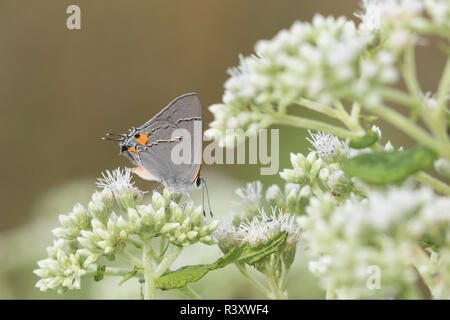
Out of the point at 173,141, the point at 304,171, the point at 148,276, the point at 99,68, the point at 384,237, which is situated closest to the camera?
the point at 384,237

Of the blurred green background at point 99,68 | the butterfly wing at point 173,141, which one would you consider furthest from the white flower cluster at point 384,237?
the blurred green background at point 99,68

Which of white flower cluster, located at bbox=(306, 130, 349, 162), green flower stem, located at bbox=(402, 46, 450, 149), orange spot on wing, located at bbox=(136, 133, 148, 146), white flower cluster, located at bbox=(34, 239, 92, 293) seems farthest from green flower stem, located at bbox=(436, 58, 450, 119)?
orange spot on wing, located at bbox=(136, 133, 148, 146)

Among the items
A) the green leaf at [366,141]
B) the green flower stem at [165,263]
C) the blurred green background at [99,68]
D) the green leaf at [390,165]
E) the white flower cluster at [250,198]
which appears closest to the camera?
the green leaf at [390,165]

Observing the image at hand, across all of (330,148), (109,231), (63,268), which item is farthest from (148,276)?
(330,148)

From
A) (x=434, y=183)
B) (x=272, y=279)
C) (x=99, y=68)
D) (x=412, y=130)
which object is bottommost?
(x=272, y=279)

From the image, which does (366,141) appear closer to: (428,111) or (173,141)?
(428,111)

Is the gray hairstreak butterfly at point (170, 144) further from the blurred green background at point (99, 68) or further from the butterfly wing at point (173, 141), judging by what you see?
the blurred green background at point (99, 68)

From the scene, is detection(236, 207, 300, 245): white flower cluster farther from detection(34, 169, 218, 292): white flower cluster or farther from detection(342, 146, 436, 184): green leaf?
detection(342, 146, 436, 184): green leaf
